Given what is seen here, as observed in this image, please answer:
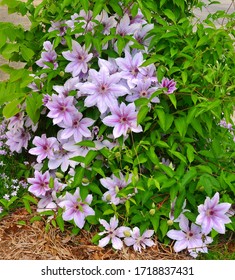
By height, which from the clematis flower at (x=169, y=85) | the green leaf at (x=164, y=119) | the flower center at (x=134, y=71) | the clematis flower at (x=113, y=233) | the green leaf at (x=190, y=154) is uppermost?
the clematis flower at (x=169, y=85)

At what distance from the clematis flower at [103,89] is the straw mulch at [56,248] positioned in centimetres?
71

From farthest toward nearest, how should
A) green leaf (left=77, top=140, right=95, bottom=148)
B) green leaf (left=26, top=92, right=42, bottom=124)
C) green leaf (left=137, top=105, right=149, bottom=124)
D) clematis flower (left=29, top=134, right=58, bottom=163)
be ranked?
clematis flower (left=29, top=134, right=58, bottom=163) → green leaf (left=26, top=92, right=42, bottom=124) → green leaf (left=77, top=140, right=95, bottom=148) → green leaf (left=137, top=105, right=149, bottom=124)

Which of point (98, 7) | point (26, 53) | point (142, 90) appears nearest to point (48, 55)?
point (26, 53)

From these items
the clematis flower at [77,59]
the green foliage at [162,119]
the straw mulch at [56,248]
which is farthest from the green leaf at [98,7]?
the straw mulch at [56,248]

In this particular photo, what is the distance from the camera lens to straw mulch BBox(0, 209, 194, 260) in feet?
9.12

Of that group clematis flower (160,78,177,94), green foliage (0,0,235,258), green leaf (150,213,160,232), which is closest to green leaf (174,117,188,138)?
green foliage (0,0,235,258)

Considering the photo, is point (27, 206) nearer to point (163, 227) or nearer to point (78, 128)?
point (78, 128)

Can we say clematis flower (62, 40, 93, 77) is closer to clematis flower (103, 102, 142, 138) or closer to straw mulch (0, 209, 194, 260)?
clematis flower (103, 102, 142, 138)

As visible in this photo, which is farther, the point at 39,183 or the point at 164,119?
the point at 39,183

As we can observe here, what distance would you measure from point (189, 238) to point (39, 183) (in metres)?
0.87

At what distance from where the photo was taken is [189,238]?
283cm

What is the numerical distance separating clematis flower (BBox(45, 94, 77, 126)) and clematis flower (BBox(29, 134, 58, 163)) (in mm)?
189

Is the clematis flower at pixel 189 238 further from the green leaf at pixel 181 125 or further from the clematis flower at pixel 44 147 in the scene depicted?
the clematis flower at pixel 44 147

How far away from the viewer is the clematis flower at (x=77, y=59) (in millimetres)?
2865
